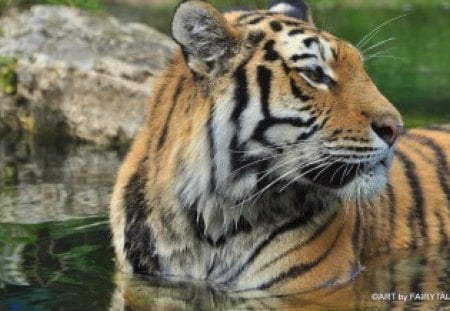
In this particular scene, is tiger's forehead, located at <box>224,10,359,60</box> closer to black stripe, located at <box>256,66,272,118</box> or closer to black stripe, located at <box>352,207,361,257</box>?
black stripe, located at <box>256,66,272,118</box>

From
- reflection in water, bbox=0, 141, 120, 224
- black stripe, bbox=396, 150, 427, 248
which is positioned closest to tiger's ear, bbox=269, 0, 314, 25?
black stripe, bbox=396, 150, 427, 248

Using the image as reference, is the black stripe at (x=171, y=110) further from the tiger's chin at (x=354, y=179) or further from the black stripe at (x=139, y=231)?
the tiger's chin at (x=354, y=179)

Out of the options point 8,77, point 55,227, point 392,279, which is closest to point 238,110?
point 392,279

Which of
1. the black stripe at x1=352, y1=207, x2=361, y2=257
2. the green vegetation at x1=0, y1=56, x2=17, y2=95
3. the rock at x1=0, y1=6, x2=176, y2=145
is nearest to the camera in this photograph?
the black stripe at x1=352, y1=207, x2=361, y2=257

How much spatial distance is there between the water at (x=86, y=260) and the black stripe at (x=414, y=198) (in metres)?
0.10

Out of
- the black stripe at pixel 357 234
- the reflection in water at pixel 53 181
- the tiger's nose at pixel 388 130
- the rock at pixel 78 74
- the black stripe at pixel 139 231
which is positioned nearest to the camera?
the tiger's nose at pixel 388 130

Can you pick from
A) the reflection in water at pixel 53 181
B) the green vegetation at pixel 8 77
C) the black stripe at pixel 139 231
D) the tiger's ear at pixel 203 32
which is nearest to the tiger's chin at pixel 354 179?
the tiger's ear at pixel 203 32

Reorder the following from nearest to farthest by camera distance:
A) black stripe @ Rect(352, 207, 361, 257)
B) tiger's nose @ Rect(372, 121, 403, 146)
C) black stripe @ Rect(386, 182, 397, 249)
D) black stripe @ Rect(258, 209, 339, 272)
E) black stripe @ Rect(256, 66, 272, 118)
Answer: tiger's nose @ Rect(372, 121, 403, 146)
black stripe @ Rect(256, 66, 272, 118)
black stripe @ Rect(258, 209, 339, 272)
black stripe @ Rect(352, 207, 361, 257)
black stripe @ Rect(386, 182, 397, 249)

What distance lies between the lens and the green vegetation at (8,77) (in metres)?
9.19

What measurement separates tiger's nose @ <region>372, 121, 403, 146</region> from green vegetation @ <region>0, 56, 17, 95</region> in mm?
5455

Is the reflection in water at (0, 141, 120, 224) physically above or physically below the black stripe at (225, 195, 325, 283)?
below

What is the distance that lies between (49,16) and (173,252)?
18.3 feet

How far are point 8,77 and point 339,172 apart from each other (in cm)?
535

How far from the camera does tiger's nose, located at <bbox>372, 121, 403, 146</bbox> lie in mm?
4230
